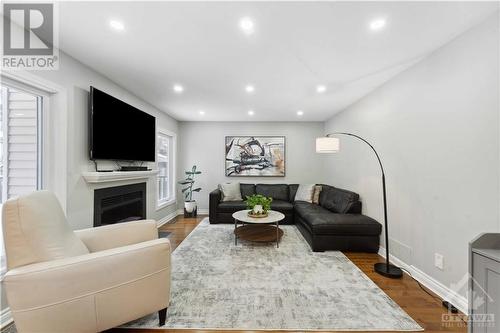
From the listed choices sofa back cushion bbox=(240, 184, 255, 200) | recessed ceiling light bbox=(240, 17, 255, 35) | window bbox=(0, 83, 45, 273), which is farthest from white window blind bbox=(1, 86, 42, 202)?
sofa back cushion bbox=(240, 184, 255, 200)

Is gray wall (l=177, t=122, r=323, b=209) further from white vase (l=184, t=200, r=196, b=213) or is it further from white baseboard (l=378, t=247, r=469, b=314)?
white baseboard (l=378, t=247, r=469, b=314)

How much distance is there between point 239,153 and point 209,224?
1.91m

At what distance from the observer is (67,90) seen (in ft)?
7.23

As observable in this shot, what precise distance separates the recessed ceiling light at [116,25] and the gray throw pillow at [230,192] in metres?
3.53

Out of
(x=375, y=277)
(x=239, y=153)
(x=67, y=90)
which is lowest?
(x=375, y=277)

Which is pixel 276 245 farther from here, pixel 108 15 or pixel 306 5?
pixel 108 15

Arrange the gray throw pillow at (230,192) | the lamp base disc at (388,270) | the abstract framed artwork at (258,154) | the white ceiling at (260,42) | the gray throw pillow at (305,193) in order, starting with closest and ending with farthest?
the white ceiling at (260,42) → the lamp base disc at (388,270) → the gray throw pillow at (305,193) → the gray throw pillow at (230,192) → the abstract framed artwork at (258,154)

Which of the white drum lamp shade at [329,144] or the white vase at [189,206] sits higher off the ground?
the white drum lamp shade at [329,144]

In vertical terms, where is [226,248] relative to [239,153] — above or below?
below

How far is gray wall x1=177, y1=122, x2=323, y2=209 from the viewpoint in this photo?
5.34m

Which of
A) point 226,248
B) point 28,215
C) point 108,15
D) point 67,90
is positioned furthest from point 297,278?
point 67,90

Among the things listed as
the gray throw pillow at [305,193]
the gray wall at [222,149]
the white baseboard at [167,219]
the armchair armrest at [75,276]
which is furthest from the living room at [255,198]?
the gray wall at [222,149]

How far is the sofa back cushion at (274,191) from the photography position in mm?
4980

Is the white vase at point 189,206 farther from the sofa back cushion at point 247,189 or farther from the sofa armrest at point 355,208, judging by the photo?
the sofa armrest at point 355,208
